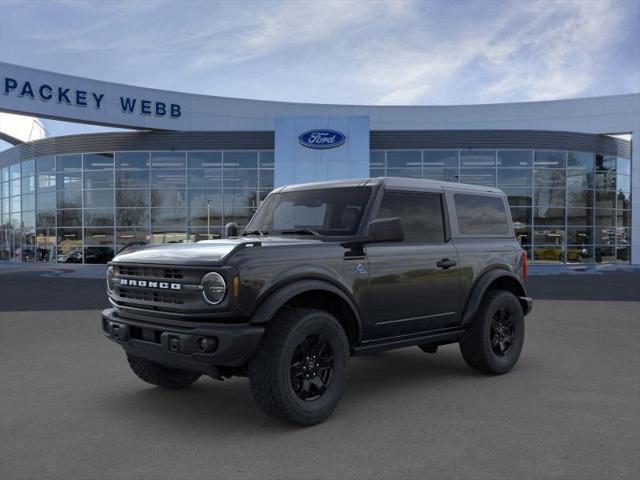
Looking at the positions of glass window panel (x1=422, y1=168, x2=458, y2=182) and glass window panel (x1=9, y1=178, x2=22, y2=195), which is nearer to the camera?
glass window panel (x1=422, y1=168, x2=458, y2=182)

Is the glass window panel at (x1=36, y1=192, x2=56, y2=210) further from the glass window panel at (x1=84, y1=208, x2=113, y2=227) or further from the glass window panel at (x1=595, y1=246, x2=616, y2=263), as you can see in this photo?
the glass window panel at (x1=595, y1=246, x2=616, y2=263)

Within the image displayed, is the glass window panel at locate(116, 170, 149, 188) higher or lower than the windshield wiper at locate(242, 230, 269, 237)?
higher

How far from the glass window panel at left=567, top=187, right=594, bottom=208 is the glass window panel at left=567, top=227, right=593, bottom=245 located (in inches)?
47.0

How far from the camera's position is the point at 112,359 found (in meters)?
6.70

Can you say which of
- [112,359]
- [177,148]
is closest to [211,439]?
[112,359]

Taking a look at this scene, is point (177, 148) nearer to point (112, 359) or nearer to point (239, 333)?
point (112, 359)

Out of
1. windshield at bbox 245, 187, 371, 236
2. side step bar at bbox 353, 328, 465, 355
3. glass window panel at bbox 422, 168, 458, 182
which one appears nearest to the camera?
side step bar at bbox 353, 328, 465, 355

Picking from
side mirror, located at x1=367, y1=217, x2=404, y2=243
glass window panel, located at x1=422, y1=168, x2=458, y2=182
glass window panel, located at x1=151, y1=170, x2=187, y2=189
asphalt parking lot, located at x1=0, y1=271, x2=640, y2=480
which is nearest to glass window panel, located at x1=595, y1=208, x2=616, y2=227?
glass window panel, located at x1=422, y1=168, x2=458, y2=182

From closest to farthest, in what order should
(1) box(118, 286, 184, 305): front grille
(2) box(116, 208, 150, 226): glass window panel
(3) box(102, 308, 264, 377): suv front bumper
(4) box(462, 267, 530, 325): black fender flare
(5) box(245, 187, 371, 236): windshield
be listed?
(3) box(102, 308, 264, 377): suv front bumper → (1) box(118, 286, 184, 305): front grille → (5) box(245, 187, 371, 236): windshield → (4) box(462, 267, 530, 325): black fender flare → (2) box(116, 208, 150, 226): glass window panel

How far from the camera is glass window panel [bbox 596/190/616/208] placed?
93.4ft

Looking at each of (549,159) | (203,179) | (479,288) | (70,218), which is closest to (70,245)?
(70,218)

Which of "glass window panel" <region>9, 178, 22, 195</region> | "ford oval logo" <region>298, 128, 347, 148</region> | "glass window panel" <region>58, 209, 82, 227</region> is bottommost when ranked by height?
"glass window panel" <region>58, 209, 82, 227</region>

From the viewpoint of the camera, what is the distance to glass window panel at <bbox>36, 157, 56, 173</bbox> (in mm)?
28503

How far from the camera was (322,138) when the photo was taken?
24.3 m
